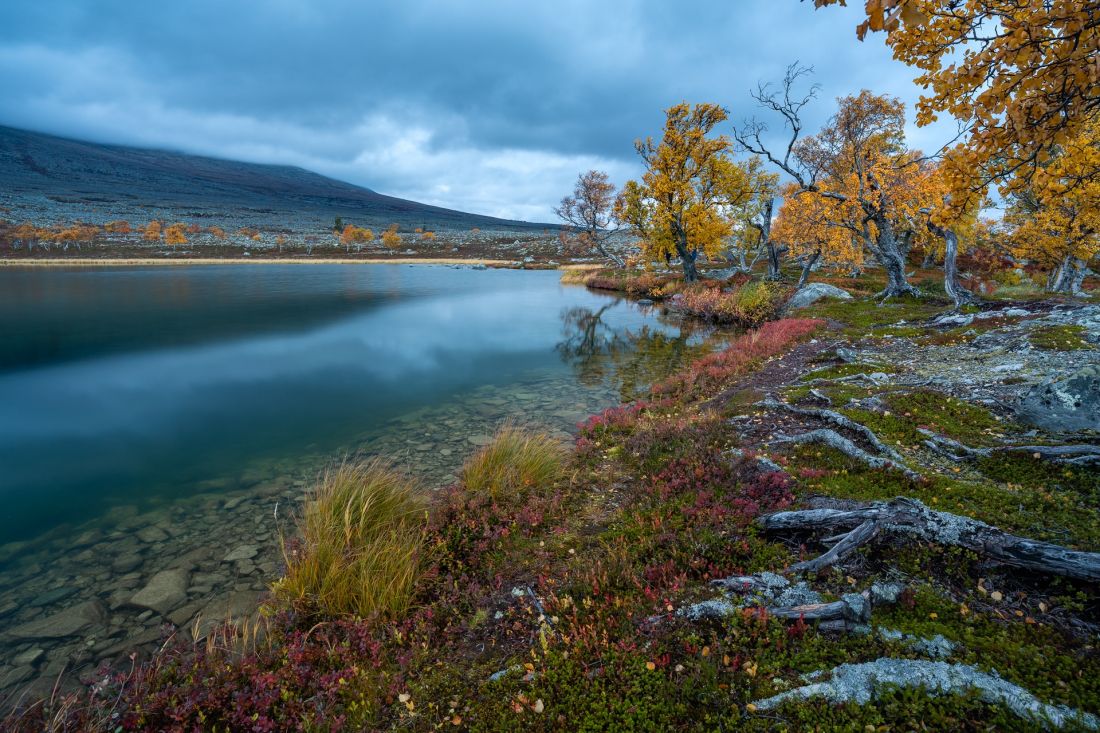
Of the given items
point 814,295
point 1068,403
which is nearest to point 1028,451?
point 1068,403

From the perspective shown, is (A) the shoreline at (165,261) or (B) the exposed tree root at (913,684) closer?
(B) the exposed tree root at (913,684)

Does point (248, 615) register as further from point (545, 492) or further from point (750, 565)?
point (750, 565)

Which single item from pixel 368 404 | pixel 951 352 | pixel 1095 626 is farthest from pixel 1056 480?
pixel 368 404

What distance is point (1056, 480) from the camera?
21.4ft

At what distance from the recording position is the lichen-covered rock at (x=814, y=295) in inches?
1179

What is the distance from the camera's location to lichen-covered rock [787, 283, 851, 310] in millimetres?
29953

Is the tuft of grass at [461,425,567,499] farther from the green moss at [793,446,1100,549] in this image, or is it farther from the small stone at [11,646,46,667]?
the small stone at [11,646,46,667]

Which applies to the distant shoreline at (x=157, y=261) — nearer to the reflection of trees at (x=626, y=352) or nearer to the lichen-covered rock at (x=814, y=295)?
the reflection of trees at (x=626, y=352)

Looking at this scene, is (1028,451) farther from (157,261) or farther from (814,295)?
(157,261)

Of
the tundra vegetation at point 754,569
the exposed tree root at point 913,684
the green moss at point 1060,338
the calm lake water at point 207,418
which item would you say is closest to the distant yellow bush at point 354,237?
the calm lake water at point 207,418

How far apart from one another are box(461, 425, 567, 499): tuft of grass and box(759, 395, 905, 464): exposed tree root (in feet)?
18.4

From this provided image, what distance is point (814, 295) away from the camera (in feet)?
99.6

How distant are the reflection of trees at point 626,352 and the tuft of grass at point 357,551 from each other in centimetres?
978

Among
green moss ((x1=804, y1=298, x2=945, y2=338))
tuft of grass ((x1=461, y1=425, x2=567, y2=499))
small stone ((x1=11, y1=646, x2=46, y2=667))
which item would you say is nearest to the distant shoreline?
green moss ((x1=804, y1=298, x2=945, y2=338))
